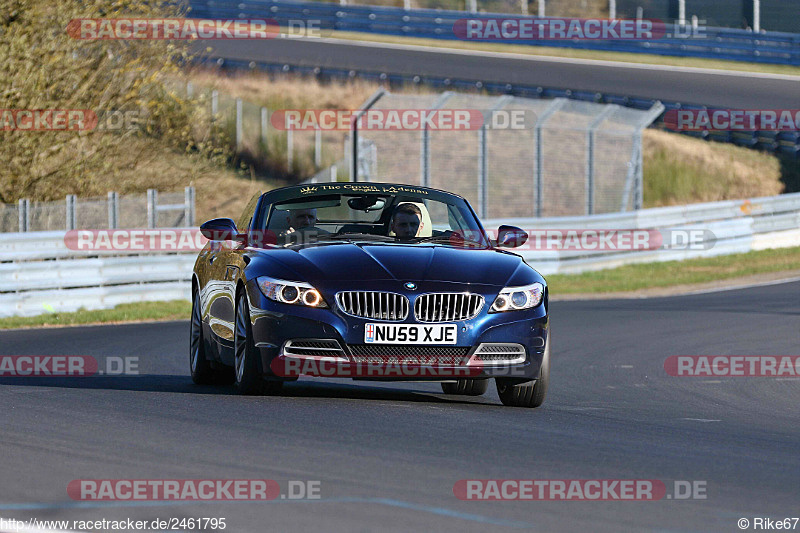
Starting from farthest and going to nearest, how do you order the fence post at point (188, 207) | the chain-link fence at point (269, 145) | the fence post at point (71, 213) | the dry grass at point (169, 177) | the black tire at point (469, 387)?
the chain-link fence at point (269, 145)
the dry grass at point (169, 177)
the fence post at point (188, 207)
the fence post at point (71, 213)
the black tire at point (469, 387)

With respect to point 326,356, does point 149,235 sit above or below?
below

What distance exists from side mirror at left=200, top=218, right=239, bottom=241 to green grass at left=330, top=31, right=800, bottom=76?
3223 cm

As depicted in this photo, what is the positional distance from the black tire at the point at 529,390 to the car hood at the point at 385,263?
2.12 feet

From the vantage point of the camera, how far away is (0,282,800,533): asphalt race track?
5.69 metres

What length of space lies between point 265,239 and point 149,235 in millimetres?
12221

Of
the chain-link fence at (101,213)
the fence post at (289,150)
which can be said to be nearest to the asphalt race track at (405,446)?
the chain-link fence at (101,213)

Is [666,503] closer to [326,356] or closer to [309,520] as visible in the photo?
[309,520]

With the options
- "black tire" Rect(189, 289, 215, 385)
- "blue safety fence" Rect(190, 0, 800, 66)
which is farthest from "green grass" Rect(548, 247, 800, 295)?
"black tire" Rect(189, 289, 215, 385)

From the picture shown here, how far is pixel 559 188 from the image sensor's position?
30.7 m

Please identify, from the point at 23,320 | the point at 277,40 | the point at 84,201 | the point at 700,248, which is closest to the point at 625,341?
the point at 23,320

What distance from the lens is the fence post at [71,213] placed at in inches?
863

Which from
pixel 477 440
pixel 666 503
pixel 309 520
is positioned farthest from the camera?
pixel 477 440

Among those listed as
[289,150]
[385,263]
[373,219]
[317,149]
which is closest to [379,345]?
[385,263]

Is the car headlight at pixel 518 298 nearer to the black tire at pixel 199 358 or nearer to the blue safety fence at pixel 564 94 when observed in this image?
the black tire at pixel 199 358
